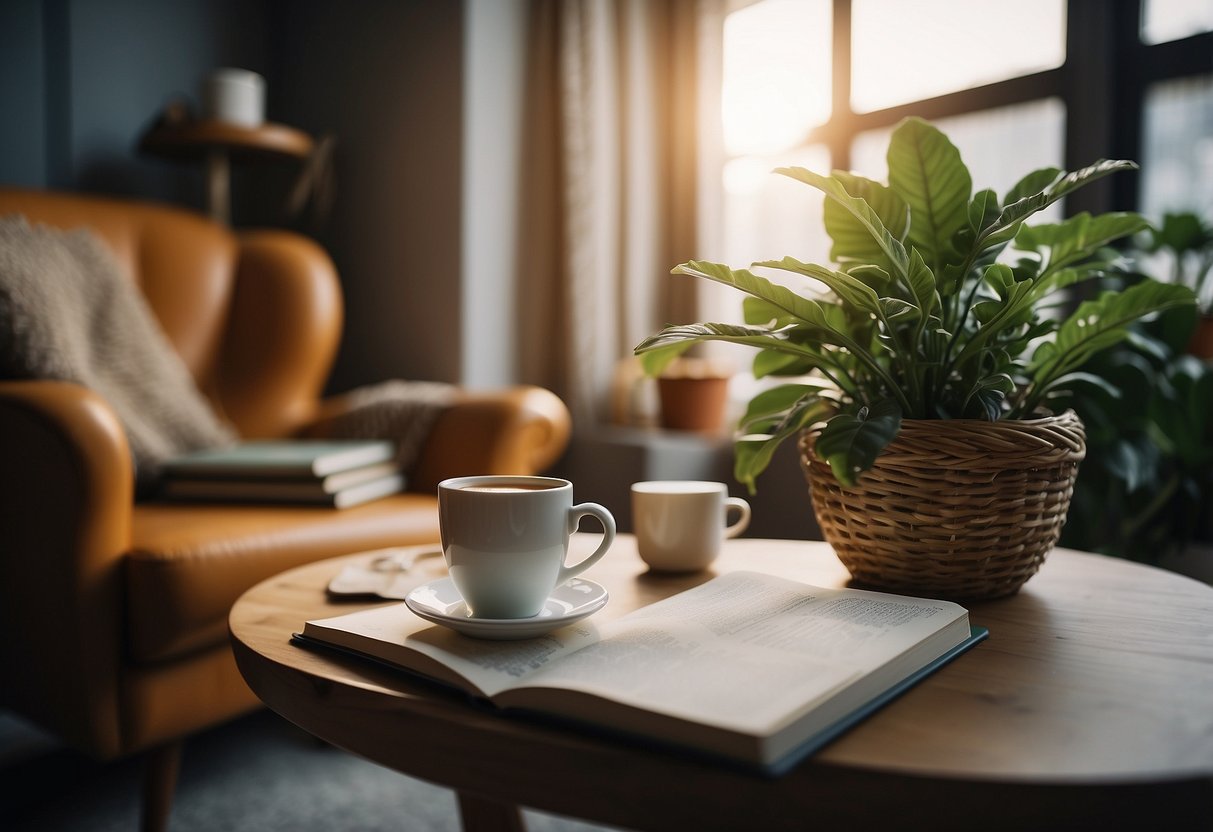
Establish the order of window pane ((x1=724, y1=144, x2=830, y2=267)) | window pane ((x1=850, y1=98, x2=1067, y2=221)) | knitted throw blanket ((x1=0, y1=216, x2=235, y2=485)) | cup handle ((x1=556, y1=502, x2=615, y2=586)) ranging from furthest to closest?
A: window pane ((x1=724, y1=144, x2=830, y2=267)) < window pane ((x1=850, y1=98, x2=1067, y2=221)) < knitted throw blanket ((x1=0, y1=216, x2=235, y2=485)) < cup handle ((x1=556, y1=502, x2=615, y2=586))

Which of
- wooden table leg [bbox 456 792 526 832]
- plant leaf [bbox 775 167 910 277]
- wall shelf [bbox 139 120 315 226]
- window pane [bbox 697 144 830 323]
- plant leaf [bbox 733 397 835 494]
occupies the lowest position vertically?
wooden table leg [bbox 456 792 526 832]

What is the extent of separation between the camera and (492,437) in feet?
5.11

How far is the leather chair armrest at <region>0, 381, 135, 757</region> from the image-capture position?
1.09 m

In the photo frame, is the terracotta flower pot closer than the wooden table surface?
No

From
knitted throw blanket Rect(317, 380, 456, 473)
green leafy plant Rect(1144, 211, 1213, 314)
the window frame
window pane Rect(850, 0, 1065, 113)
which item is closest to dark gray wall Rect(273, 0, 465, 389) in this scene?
knitted throw blanket Rect(317, 380, 456, 473)

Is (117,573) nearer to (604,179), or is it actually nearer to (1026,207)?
(1026,207)

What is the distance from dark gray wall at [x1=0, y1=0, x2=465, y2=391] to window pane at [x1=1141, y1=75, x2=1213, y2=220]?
1.54m

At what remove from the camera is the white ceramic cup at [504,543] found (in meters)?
0.56

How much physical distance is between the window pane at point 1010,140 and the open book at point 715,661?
1470 millimetres

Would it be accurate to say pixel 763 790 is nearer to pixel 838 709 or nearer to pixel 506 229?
pixel 838 709

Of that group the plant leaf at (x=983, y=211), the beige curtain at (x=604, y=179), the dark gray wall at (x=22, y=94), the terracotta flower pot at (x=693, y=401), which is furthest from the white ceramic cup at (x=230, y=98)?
the plant leaf at (x=983, y=211)

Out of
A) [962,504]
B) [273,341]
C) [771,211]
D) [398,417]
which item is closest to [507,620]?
[962,504]

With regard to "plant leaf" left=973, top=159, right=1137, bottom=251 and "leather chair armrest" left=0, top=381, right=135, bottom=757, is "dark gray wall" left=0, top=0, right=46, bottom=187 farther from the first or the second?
"plant leaf" left=973, top=159, right=1137, bottom=251

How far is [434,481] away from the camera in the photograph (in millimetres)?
1621
